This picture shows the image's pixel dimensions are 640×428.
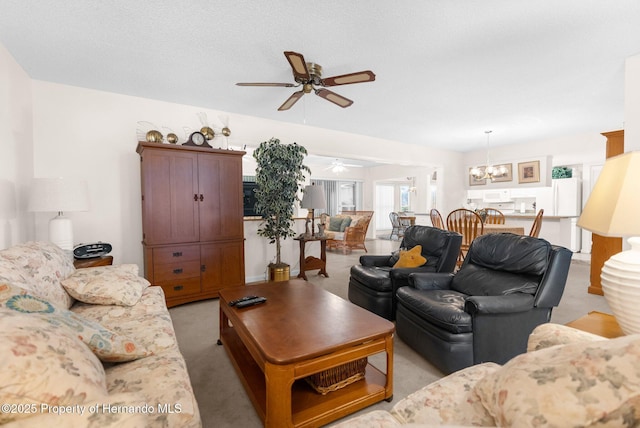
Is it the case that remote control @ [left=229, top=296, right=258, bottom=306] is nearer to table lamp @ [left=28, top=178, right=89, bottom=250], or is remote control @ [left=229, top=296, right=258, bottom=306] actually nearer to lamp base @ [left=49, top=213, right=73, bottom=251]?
table lamp @ [left=28, top=178, right=89, bottom=250]

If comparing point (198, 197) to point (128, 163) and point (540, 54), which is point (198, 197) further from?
point (540, 54)

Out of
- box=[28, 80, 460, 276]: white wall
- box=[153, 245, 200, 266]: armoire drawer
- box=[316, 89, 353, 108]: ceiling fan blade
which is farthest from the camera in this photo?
box=[153, 245, 200, 266]: armoire drawer

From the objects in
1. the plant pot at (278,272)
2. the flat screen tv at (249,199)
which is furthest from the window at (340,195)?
the plant pot at (278,272)

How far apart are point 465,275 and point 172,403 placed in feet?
7.57

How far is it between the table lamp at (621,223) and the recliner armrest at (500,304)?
71cm

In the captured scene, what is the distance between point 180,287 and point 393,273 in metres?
2.38

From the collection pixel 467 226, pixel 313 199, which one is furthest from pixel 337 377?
pixel 467 226

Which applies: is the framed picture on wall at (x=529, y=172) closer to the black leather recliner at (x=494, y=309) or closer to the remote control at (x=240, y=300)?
the black leather recliner at (x=494, y=309)

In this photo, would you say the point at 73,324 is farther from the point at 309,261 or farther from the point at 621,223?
the point at 309,261

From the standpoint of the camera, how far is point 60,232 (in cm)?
262

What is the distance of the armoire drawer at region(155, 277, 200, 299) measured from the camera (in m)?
3.21

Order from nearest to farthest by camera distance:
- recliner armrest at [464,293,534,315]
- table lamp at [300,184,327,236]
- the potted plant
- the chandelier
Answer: recliner armrest at [464,293,534,315] < the potted plant < table lamp at [300,184,327,236] < the chandelier

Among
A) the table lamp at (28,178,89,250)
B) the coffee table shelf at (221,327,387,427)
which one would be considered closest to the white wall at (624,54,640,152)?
the coffee table shelf at (221,327,387,427)

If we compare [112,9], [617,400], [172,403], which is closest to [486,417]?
[617,400]
